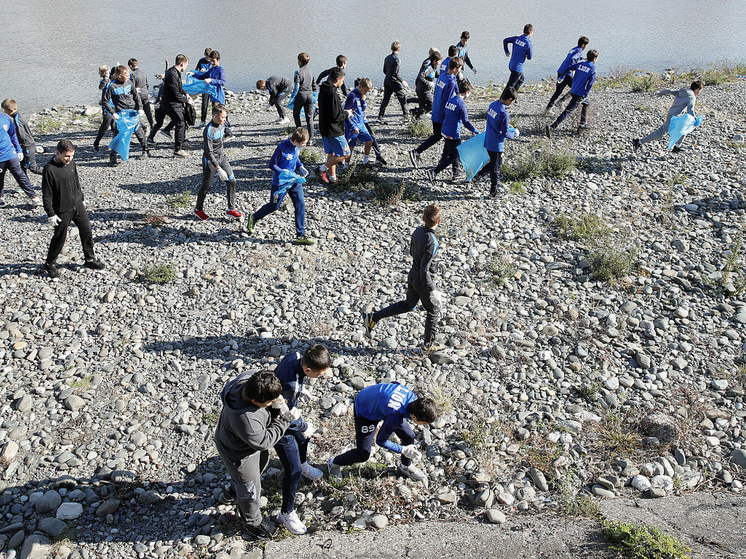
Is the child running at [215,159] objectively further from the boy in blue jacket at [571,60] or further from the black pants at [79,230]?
the boy in blue jacket at [571,60]

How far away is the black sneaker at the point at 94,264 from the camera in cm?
752

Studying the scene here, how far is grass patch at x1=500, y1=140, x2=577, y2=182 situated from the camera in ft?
34.3

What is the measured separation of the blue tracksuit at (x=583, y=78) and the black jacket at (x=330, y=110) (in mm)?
5481

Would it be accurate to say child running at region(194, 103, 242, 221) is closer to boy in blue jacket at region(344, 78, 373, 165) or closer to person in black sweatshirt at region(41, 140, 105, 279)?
person in black sweatshirt at region(41, 140, 105, 279)

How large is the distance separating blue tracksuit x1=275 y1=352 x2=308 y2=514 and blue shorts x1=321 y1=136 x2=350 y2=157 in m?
5.55

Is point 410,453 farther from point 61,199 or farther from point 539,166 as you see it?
point 539,166

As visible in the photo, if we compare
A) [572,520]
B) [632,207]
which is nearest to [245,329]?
[572,520]

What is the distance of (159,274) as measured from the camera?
747 centimetres

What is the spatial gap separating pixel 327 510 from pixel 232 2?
3587 centimetres

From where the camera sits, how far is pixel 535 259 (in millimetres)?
8336

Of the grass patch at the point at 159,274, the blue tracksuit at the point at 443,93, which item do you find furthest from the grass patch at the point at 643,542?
the blue tracksuit at the point at 443,93

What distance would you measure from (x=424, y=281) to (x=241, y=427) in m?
2.71

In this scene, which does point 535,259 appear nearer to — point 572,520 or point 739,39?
point 572,520

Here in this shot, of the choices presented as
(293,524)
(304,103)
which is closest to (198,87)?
(304,103)
